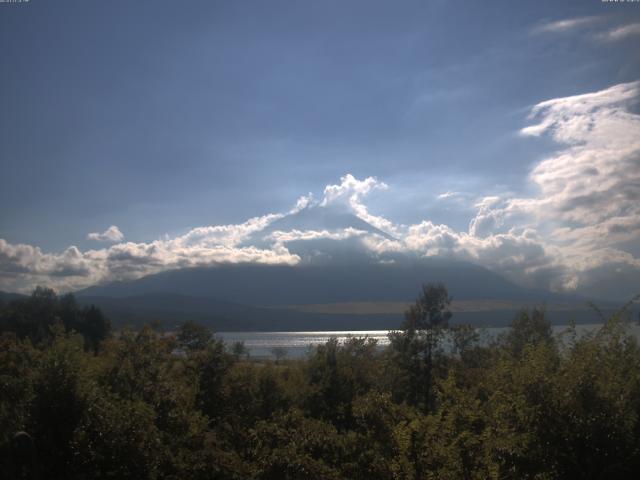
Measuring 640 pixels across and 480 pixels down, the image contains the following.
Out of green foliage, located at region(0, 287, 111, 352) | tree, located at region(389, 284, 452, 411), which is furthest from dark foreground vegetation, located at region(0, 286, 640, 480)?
green foliage, located at region(0, 287, 111, 352)

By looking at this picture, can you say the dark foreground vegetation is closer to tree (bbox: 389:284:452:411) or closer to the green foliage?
tree (bbox: 389:284:452:411)

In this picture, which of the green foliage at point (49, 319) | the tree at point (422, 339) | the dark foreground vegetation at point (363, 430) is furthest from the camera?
the green foliage at point (49, 319)

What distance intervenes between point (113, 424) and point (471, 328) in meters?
42.3

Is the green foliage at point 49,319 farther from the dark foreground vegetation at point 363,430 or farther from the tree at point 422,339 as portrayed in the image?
the dark foreground vegetation at point 363,430


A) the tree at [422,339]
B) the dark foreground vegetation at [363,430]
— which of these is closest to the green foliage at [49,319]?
the tree at [422,339]

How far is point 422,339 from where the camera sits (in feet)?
142

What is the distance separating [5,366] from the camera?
30875 millimetres

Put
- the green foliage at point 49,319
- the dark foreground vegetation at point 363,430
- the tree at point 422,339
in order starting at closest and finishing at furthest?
the dark foreground vegetation at point 363,430, the tree at point 422,339, the green foliage at point 49,319

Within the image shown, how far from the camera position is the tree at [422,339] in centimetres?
4141

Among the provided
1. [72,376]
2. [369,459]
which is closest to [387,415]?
[369,459]

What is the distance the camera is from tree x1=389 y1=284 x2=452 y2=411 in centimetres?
4141

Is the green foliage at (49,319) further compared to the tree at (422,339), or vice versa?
the green foliage at (49,319)

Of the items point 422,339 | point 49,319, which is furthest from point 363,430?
point 49,319

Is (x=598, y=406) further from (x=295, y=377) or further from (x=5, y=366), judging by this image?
(x=5, y=366)
